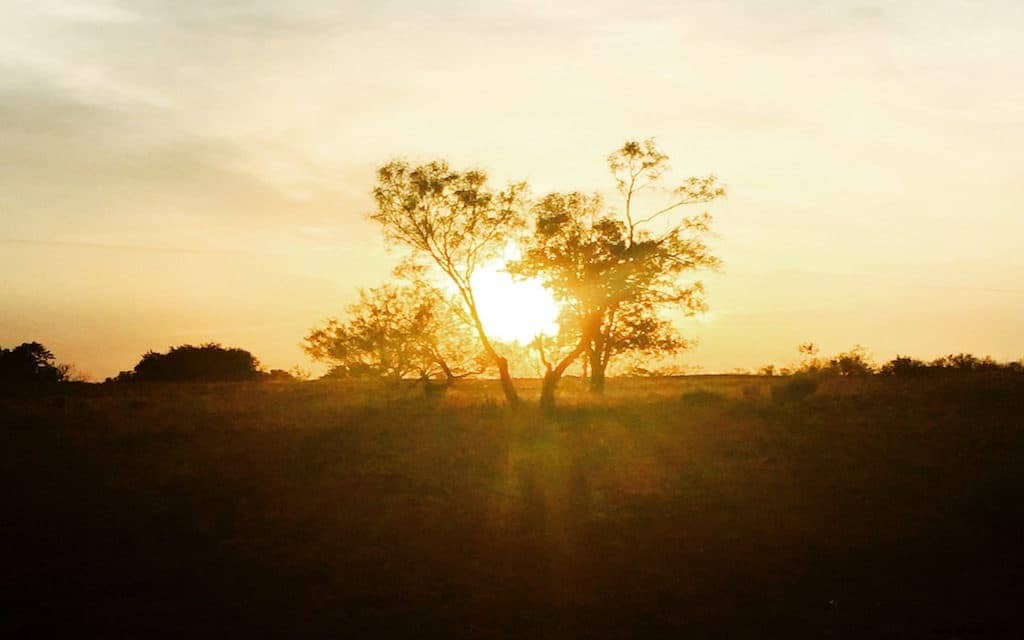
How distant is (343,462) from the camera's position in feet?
76.8

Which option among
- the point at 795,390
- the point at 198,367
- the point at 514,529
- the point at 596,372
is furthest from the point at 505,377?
the point at 198,367

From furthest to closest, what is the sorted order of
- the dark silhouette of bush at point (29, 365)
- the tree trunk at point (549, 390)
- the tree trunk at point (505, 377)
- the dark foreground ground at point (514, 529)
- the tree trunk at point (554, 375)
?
the dark silhouette of bush at point (29, 365) < the tree trunk at point (505, 377) < the tree trunk at point (554, 375) < the tree trunk at point (549, 390) < the dark foreground ground at point (514, 529)

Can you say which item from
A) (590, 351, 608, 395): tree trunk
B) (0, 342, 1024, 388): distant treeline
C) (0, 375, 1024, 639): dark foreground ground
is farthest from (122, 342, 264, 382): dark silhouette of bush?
(0, 375, 1024, 639): dark foreground ground

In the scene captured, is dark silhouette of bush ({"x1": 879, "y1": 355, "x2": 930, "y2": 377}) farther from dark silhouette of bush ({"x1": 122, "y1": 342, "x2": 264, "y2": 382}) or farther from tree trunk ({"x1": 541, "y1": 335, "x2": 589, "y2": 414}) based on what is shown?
dark silhouette of bush ({"x1": 122, "y1": 342, "x2": 264, "y2": 382})

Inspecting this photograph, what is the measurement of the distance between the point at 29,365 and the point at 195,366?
14486mm

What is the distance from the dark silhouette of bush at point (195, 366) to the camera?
80688 mm

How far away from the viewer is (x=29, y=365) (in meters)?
76.8

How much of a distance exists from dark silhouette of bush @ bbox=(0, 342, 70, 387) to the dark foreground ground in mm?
51362

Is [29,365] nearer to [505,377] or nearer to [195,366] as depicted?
[195,366]

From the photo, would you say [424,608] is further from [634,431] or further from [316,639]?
[634,431]

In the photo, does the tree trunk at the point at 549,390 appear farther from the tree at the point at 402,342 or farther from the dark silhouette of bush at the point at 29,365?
the dark silhouette of bush at the point at 29,365

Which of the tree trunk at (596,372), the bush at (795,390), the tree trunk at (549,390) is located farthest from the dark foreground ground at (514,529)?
the tree trunk at (596,372)

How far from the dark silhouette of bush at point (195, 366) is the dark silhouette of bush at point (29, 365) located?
566cm

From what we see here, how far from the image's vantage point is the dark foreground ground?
11.9 meters
